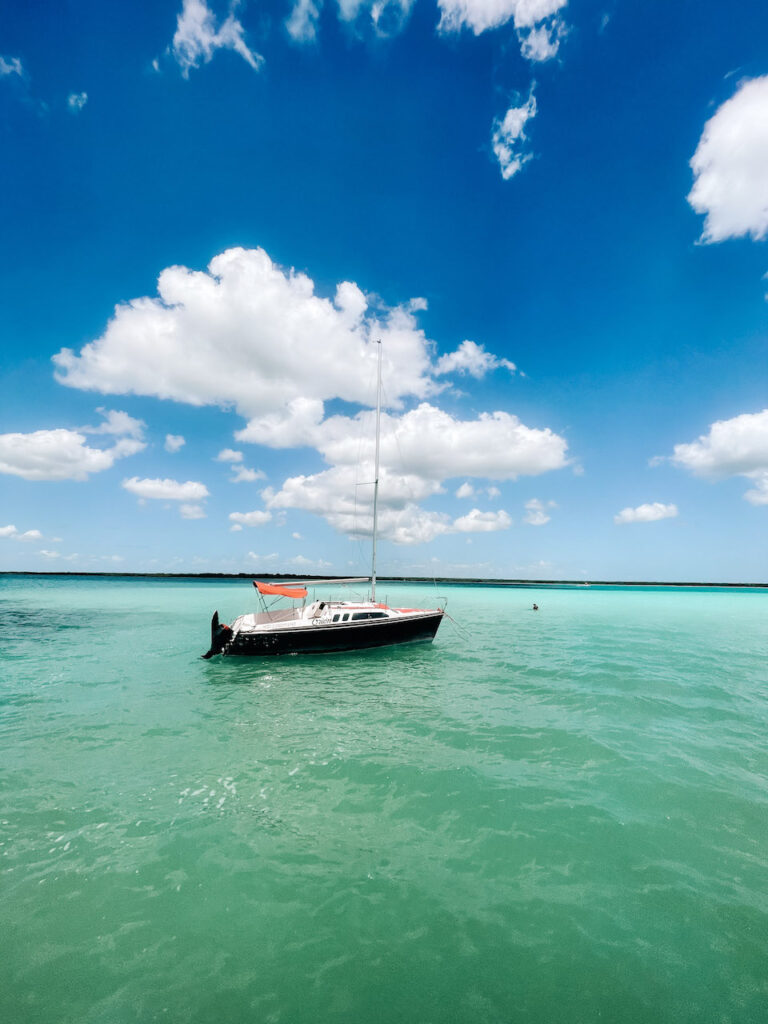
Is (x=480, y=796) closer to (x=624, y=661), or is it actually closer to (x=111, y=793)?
(x=111, y=793)

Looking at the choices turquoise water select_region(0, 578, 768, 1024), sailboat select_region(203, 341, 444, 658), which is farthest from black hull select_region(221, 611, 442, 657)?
turquoise water select_region(0, 578, 768, 1024)

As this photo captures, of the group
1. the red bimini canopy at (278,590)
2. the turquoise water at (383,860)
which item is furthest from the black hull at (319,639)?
the turquoise water at (383,860)

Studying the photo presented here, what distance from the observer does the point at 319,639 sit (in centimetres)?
2423

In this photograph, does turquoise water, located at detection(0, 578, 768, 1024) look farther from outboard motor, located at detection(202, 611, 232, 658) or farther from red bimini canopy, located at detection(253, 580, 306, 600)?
red bimini canopy, located at detection(253, 580, 306, 600)

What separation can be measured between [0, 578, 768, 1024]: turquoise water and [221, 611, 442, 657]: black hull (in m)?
6.74

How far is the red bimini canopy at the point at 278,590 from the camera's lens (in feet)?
77.8

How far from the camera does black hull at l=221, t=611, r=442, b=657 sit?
936 inches

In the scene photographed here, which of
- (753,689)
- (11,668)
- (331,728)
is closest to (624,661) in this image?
(753,689)

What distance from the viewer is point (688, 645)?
31.8 metres

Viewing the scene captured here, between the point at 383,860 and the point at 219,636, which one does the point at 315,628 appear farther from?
the point at 383,860

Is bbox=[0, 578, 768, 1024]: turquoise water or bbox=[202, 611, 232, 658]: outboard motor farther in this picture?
bbox=[202, 611, 232, 658]: outboard motor

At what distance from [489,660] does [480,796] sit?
1585cm

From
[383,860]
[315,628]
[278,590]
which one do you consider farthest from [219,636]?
[383,860]

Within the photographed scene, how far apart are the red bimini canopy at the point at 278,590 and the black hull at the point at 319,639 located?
217 cm
